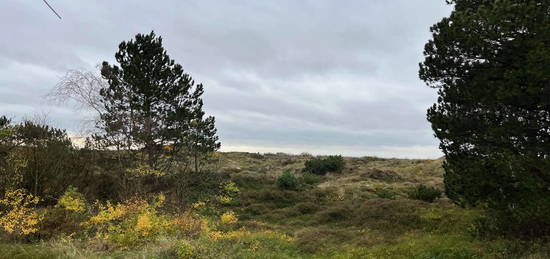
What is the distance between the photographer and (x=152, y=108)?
1936cm

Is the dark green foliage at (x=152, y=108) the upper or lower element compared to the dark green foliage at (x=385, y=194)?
upper

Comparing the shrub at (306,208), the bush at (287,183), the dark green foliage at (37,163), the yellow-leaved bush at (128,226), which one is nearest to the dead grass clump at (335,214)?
the shrub at (306,208)

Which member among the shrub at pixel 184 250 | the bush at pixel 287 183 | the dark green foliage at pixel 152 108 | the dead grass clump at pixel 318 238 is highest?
the dark green foliage at pixel 152 108

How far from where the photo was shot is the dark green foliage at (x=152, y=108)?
52.2ft

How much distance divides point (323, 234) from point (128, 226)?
5904 millimetres

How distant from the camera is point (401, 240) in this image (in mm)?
10688

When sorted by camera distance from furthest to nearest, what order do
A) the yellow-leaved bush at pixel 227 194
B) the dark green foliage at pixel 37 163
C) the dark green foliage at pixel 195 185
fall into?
the dark green foliage at pixel 195 185 < the yellow-leaved bush at pixel 227 194 < the dark green foliage at pixel 37 163

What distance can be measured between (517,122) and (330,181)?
18.7 meters

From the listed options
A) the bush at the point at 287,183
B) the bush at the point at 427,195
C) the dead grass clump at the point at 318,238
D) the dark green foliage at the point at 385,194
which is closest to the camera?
the dead grass clump at the point at 318,238

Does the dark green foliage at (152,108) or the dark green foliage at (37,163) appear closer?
the dark green foliage at (37,163)

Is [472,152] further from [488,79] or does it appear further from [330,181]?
[330,181]

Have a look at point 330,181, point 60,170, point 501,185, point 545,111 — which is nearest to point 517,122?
point 545,111

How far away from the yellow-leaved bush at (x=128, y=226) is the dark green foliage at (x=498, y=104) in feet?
24.4

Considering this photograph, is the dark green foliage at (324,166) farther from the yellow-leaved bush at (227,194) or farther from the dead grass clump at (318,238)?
the dead grass clump at (318,238)
